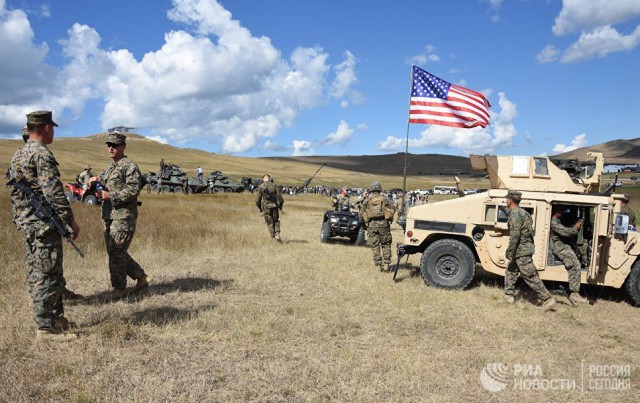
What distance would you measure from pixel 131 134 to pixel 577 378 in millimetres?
140734

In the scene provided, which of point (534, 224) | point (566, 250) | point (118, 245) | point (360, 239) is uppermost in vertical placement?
point (534, 224)

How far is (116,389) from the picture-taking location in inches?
145

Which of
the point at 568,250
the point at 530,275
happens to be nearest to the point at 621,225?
the point at 568,250

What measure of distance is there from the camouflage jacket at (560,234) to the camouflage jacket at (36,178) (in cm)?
660

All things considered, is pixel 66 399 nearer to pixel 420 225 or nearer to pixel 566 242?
pixel 420 225

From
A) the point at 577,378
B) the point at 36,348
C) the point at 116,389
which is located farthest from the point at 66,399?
the point at 577,378

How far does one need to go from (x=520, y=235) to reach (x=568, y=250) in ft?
3.44

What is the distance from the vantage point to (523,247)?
6863 mm

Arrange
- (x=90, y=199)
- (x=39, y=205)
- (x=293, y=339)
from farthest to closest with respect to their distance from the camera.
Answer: (x=90, y=199) < (x=293, y=339) < (x=39, y=205)

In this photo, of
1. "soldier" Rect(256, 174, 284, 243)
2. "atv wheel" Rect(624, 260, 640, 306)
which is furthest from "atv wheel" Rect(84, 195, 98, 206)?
"atv wheel" Rect(624, 260, 640, 306)

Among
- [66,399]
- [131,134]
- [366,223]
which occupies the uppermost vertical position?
[131,134]

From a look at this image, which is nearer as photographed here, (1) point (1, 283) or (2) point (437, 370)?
(2) point (437, 370)

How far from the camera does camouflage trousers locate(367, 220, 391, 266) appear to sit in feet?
30.7

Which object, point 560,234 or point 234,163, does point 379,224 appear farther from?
point 234,163
